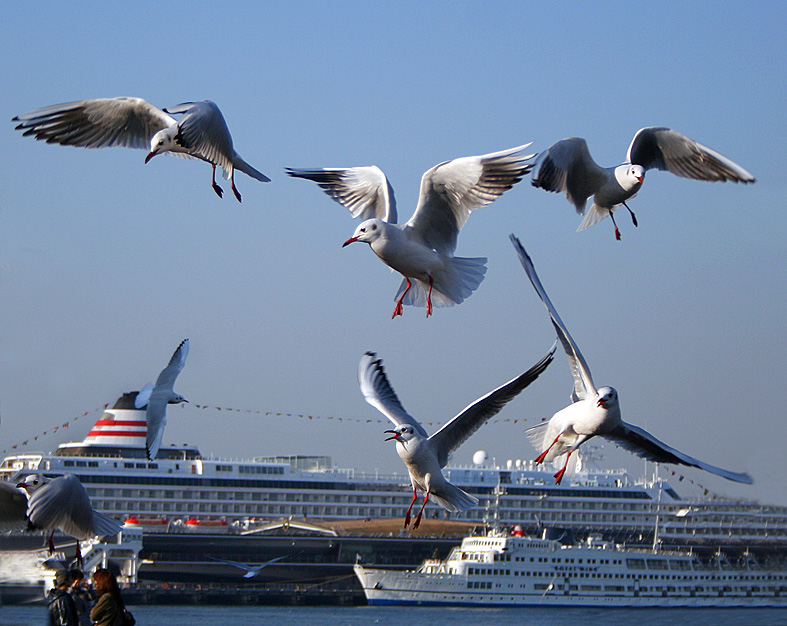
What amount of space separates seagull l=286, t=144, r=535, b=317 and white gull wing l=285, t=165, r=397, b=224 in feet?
0.95

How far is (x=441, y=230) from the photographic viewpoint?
461 inches

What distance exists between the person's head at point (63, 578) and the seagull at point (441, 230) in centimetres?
337

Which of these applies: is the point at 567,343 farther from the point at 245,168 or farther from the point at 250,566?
the point at 250,566

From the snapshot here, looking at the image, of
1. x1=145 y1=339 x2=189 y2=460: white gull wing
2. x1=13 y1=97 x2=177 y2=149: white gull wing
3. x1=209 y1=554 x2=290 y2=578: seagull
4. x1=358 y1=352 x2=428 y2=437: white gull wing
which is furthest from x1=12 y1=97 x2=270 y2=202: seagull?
x1=209 y1=554 x2=290 y2=578: seagull

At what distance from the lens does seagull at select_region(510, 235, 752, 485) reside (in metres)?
10.5

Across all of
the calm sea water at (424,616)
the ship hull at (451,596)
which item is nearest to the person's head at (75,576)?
the calm sea water at (424,616)

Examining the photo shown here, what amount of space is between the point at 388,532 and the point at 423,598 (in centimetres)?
976

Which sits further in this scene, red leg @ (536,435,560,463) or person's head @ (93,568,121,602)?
red leg @ (536,435,560,463)

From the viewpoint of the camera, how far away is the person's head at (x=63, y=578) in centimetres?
1017

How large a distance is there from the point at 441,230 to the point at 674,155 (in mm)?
2239

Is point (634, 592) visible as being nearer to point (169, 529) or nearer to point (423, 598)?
point (423, 598)

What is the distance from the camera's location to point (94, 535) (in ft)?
39.5

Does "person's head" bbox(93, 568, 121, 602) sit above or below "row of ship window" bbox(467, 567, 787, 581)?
above

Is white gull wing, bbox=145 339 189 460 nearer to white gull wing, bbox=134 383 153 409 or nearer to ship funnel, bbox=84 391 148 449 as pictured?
white gull wing, bbox=134 383 153 409
